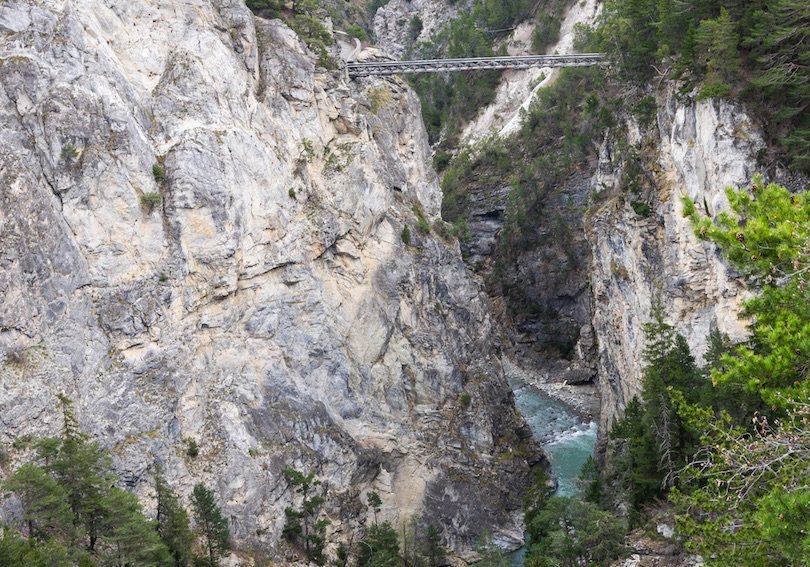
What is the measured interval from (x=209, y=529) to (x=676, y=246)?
26302 millimetres

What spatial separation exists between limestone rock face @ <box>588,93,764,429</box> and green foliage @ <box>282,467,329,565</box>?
740 inches

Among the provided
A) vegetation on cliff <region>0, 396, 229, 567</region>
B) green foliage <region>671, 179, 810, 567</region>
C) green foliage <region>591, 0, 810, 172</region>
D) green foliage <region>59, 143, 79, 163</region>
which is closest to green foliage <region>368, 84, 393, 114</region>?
green foliage <region>591, 0, 810, 172</region>

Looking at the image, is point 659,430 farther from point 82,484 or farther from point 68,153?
point 68,153

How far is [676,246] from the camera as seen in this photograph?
126ft

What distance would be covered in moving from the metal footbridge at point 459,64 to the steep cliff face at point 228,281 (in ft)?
15.2

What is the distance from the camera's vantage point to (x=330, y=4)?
86.1m

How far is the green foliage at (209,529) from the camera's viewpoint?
3278cm

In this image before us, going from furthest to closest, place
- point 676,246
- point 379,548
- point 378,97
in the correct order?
point 378,97, point 676,246, point 379,548

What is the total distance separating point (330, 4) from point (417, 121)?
3623 centimetres

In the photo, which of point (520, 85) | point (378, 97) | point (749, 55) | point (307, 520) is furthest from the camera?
point (520, 85)

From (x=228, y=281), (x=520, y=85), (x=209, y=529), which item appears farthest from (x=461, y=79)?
(x=209, y=529)

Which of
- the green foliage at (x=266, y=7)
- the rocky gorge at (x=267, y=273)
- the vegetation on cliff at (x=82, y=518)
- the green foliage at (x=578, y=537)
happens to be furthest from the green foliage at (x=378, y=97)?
the green foliage at (x=578, y=537)

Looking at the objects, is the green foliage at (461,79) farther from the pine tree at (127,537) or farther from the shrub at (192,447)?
the pine tree at (127,537)

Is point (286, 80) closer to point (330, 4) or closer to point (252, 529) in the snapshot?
point (252, 529)
